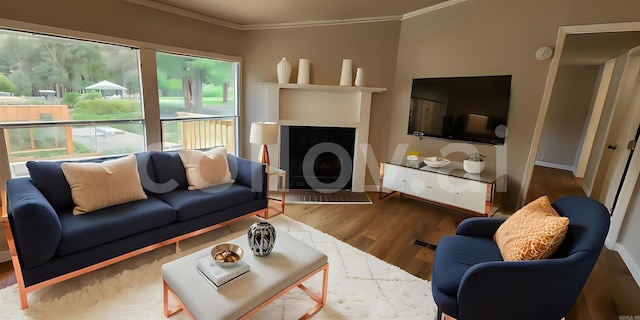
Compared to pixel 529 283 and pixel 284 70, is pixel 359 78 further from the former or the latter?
pixel 529 283

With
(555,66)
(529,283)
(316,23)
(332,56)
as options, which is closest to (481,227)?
(529,283)

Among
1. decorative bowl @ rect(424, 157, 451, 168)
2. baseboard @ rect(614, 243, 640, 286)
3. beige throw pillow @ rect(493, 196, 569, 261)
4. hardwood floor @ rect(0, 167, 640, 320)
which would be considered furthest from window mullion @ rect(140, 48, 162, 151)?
baseboard @ rect(614, 243, 640, 286)

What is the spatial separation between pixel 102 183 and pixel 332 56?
124 inches

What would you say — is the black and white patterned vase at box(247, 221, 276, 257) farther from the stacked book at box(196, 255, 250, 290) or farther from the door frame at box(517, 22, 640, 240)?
the door frame at box(517, 22, 640, 240)

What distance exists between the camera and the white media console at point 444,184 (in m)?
3.21

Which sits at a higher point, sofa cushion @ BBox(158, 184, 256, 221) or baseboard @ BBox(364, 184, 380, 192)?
sofa cushion @ BBox(158, 184, 256, 221)

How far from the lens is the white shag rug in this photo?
1809mm

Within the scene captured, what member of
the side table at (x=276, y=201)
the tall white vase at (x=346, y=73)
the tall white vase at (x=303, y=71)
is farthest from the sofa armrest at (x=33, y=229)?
the tall white vase at (x=346, y=73)

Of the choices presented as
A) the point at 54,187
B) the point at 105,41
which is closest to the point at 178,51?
the point at 105,41

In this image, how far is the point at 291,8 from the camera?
3.52 metres

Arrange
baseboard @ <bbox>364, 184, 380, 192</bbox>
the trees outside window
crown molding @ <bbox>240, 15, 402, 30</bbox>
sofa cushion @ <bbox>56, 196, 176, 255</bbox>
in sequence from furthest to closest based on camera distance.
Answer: baseboard @ <bbox>364, 184, 380, 192</bbox>
crown molding @ <bbox>240, 15, 402, 30</bbox>
the trees outside window
sofa cushion @ <bbox>56, 196, 176, 255</bbox>

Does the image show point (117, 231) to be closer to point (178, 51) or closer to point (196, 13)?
point (178, 51)

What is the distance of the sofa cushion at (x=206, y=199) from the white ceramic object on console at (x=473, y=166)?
2.49 m

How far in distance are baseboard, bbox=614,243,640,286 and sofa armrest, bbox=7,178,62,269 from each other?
4357mm
